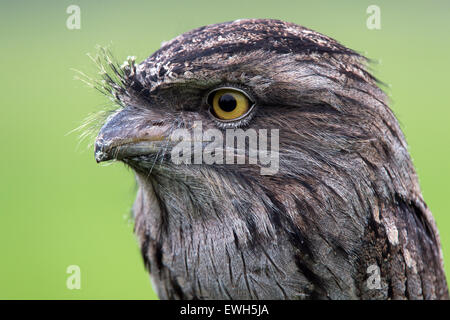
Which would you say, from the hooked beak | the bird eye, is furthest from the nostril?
the bird eye

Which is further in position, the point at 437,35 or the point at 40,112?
the point at 437,35

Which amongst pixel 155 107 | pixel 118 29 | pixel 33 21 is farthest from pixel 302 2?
pixel 155 107

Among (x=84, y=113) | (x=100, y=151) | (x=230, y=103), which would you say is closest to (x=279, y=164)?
(x=230, y=103)

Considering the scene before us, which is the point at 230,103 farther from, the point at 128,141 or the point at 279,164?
the point at 128,141

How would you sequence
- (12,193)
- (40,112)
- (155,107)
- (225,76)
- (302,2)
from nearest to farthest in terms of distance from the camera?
(225,76) → (155,107) → (12,193) → (40,112) → (302,2)

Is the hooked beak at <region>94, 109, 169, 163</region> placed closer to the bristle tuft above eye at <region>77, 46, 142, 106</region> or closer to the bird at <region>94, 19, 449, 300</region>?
the bird at <region>94, 19, 449, 300</region>

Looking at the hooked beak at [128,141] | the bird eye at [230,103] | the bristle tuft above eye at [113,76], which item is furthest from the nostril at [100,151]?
the bird eye at [230,103]
